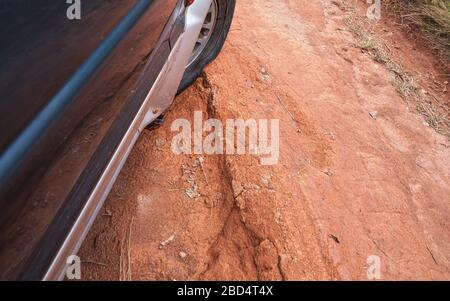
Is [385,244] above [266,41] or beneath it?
beneath

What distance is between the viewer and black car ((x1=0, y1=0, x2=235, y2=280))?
109 cm

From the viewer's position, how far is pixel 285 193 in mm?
2516

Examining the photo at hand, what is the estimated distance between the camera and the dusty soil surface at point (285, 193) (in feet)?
7.47

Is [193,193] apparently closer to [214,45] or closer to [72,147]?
[214,45]

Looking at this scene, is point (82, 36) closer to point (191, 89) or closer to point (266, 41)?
point (191, 89)

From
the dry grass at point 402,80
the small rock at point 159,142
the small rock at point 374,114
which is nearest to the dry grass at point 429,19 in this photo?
the dry grass at point 402,80

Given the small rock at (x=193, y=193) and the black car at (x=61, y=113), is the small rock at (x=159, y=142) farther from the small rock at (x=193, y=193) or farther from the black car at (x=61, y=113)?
the black car at (x=61, y=113)

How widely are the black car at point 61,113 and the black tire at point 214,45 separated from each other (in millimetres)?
1163

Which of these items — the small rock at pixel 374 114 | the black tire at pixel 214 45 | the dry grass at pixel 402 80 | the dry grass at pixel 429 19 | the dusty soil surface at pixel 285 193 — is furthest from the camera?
the dry grass at pixel 429 19

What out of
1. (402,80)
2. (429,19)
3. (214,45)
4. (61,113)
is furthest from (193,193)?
(429,19)

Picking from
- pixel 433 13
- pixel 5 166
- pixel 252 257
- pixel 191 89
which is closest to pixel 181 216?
pixel 252 257

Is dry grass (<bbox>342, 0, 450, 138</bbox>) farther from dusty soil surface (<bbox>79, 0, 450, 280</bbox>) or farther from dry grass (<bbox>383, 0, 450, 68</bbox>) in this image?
dry grass (<bbox>383, 0, 450, 68</bbox>)
